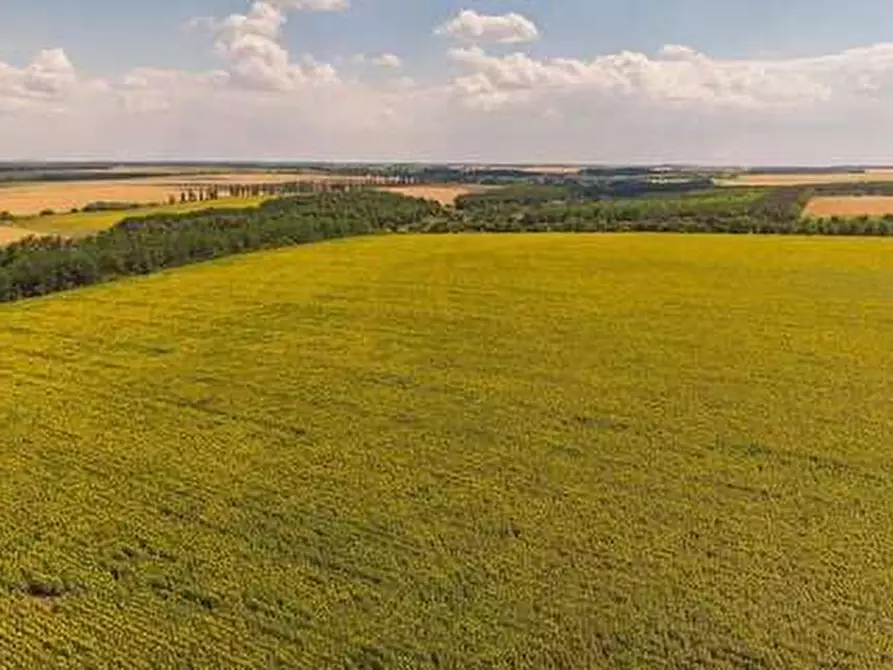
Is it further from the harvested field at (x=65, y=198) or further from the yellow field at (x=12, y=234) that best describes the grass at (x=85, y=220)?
the harvested field at (x=65, y=198)

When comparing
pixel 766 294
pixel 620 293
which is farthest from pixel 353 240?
pixel 766 294

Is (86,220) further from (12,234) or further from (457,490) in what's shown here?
(457,490)

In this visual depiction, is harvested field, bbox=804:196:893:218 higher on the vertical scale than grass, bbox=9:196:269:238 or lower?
higher

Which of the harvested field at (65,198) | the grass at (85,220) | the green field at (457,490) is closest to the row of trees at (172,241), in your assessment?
the grass at (85,220)

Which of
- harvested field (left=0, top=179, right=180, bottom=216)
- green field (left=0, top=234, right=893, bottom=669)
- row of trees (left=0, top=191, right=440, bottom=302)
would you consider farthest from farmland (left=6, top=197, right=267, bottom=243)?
green field (left=0, top=234, right=893, bottom=669)

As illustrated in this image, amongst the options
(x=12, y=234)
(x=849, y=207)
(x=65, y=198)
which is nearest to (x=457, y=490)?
(x=12, y=234)

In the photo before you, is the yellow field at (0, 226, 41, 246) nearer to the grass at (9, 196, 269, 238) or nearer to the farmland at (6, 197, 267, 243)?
the farmland at (6, 197, 267, 243)
